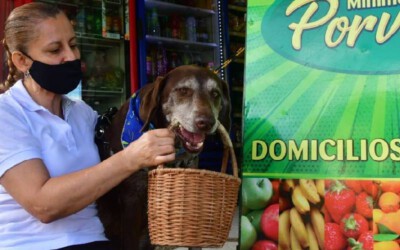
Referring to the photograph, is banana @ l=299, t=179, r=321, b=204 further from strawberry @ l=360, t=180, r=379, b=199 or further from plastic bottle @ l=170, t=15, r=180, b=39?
plastic bottle @ l=170, t=15, r=180, b=39

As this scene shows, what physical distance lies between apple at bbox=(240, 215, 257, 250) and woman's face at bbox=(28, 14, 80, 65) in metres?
0.97

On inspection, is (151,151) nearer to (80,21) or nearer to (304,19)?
(304,19)

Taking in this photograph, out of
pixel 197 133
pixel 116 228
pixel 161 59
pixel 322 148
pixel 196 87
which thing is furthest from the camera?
pixel 161 59

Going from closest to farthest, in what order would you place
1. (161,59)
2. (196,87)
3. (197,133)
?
(197,133) < (196,87) < (161,59)

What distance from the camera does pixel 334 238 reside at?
1.92 metres

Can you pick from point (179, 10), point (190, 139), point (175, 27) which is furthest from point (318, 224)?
point (179, 10)

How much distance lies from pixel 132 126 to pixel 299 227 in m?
0.91

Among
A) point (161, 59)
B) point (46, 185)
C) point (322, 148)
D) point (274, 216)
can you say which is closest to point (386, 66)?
point (322, 148)

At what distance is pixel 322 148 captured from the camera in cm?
195

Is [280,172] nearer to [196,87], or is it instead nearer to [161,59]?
[196,87]

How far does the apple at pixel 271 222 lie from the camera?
6.63 ft

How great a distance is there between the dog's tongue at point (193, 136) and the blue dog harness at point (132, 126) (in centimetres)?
31

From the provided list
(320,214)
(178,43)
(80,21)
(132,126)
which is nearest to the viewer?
(320,214)

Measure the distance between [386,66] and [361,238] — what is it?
0.62 m
